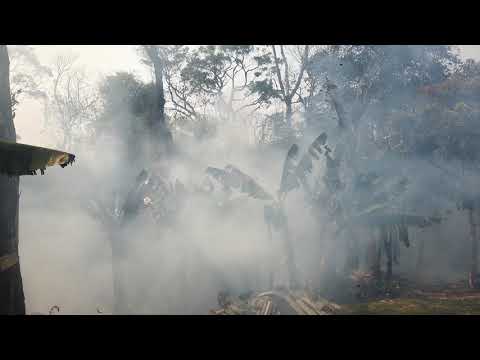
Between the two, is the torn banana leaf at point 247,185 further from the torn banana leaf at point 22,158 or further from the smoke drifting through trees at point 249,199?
the torn banana leaf at point 22,158

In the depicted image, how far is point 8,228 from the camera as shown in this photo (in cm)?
720

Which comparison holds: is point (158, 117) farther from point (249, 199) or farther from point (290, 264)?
point (290, 264)

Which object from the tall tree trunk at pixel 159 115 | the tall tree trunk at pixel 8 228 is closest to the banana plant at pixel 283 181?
the tall tree trunk at pixel 8 228

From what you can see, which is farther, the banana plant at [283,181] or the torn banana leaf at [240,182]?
the torn banana leaf at [240,182]

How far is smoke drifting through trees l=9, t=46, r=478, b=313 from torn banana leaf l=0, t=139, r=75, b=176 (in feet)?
28.1

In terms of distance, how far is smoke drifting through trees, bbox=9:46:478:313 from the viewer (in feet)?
46.9

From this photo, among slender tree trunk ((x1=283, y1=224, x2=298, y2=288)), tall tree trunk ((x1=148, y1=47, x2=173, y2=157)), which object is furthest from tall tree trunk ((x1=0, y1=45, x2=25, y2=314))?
tall tree trunk ((x1=148, y1=47, x2=173, y2=157))

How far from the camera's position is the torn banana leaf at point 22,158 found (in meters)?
4.80

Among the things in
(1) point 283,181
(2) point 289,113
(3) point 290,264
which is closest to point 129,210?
(1) point 283,181

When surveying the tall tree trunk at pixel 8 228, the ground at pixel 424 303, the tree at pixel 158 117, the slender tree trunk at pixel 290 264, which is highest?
the tree at pixel 158 117

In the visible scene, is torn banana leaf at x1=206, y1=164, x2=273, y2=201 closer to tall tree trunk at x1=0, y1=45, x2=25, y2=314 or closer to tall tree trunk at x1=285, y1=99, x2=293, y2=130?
tall tree trunk at x1=0, y1=45, x2=25, y2=314

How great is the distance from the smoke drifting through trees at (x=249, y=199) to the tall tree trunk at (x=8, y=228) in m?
5.83
